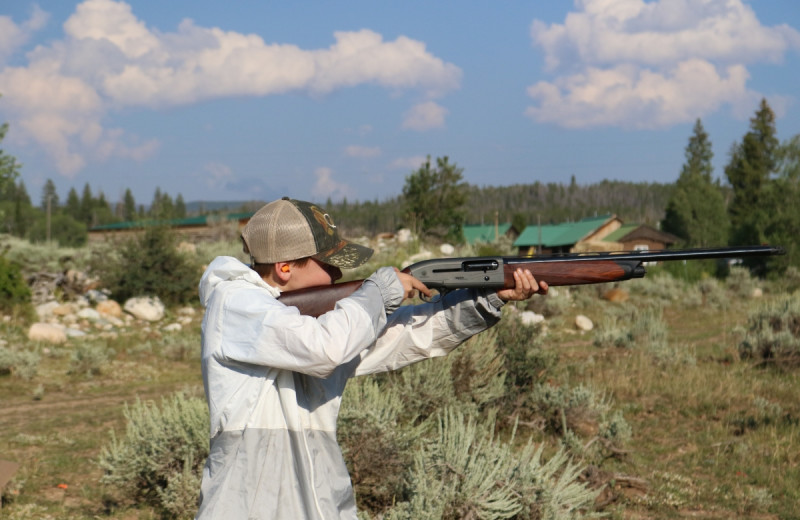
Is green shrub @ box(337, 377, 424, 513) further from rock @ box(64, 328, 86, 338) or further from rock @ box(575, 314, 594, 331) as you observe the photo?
rock @ box(575, 314, 594, 331)

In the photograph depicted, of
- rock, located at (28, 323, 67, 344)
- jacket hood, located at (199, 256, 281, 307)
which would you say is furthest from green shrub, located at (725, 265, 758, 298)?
jacket hood, located at (199, 256, 281, 307)

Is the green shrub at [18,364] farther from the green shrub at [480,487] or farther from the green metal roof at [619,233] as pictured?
the green metal roof at [619,233]

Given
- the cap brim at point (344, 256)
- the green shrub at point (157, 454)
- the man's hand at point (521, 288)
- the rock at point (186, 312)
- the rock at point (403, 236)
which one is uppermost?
the cap brim at point (344, 256)

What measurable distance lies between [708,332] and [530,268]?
47.9 ft

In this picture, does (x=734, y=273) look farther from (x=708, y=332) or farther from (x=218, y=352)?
(x=218, y=352)

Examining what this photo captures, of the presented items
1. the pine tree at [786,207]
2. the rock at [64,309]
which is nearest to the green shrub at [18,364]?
the rock at [64,309]

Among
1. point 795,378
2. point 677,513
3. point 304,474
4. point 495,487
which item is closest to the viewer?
point 304,474

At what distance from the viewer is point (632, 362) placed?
36.2 feet

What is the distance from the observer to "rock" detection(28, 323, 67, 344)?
1488cm

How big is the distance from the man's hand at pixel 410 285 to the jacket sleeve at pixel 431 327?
0.19 meters

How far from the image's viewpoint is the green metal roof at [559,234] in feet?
170

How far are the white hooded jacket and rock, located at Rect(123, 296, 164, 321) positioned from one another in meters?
16.3

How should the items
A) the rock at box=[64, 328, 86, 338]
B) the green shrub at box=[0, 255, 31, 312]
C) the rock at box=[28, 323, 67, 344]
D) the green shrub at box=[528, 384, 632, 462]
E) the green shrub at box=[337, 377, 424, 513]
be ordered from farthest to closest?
1. the green shrub at box=[0, 255, 31, 312]
2. the rock at box=[64, 328, 86, 338]
3. the rock at box=[28, 323, 67, 344]
4. the green shrub at box=[528, 384, 632, 462]
5. the green shrub at box=[337, 377, 424, 513]

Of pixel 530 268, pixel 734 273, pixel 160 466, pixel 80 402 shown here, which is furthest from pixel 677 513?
pixel 734 273
